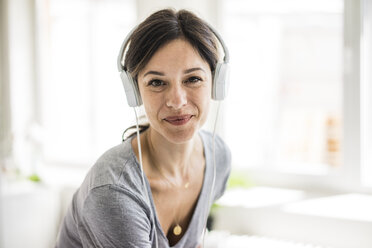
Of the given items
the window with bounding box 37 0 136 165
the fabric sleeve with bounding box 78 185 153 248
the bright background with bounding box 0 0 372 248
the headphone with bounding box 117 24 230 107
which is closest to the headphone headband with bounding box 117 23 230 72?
Answer: the headphone with bounding box 117 24 230 107

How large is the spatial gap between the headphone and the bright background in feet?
3.08

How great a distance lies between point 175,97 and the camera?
2.64 feet

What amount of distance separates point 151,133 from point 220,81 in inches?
7.9

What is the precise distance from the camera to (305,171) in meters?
1.99

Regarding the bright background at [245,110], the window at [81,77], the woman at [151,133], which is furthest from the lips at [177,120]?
the window at [81,77]

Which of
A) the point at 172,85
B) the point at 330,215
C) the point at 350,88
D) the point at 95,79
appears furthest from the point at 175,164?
the point at 95,79

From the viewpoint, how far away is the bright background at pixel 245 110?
180 centimetres

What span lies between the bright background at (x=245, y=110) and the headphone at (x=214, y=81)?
938 mm

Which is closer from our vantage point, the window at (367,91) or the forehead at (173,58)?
the forehead at (173,58)

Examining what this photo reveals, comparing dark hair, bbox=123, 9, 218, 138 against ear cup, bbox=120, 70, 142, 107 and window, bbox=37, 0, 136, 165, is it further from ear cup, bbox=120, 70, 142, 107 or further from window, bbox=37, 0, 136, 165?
window, bbox=37, 0, 136, 165

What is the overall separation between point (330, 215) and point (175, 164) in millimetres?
877

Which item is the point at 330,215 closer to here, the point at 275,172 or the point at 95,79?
the point at 275,172

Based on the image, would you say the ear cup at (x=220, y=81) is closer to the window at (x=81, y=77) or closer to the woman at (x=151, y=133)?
the woman at (x=151, y=133)

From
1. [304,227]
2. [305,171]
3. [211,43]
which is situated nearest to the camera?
[211,43]
